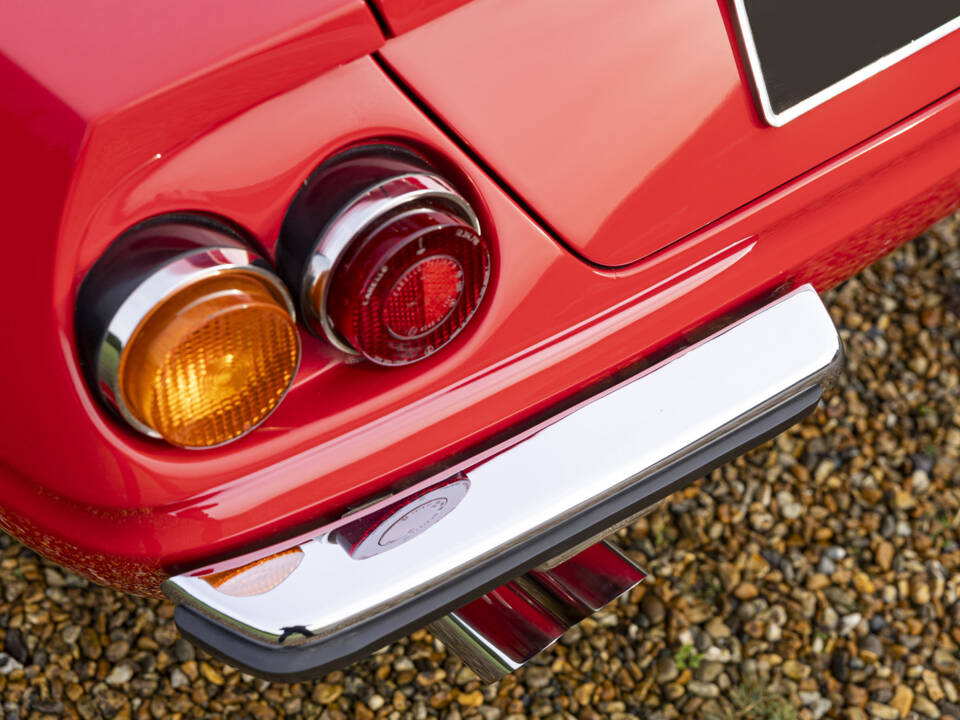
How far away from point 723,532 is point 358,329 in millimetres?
1546

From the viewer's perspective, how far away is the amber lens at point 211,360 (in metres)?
1.07

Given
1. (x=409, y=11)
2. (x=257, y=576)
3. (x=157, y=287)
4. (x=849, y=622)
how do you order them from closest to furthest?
(x=157, y=287)
(x=409, y=11)
(x=257, y=576)
(x=849, y=622)

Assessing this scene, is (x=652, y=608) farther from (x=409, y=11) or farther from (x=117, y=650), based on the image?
(x=409, y=11)

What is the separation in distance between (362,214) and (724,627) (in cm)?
160

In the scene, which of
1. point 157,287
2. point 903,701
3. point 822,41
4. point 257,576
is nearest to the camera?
point 157,287

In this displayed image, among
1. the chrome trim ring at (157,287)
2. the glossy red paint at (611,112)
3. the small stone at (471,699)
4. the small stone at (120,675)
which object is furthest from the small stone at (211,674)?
the glossy red paint at (611,112)

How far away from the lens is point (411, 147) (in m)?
1.22

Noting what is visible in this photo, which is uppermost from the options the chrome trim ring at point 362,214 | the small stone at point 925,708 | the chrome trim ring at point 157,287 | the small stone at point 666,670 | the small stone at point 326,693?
the chrome trim ring at point 157,287

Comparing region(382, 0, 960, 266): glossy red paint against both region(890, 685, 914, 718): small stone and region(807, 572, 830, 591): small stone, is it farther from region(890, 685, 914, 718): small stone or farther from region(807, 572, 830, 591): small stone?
region(890, 685, 914, 718): small stone

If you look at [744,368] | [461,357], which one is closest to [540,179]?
[461,357]

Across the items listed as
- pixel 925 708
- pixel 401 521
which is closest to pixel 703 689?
pixel 925 708

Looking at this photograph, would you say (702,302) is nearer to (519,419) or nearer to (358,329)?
(519,419)

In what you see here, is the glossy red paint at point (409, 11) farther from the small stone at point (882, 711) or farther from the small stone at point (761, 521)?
the small stone at point (882, 711)

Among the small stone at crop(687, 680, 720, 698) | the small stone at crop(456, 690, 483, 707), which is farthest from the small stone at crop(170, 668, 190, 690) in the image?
the small stone at crop(687, 680, 720, 698)
